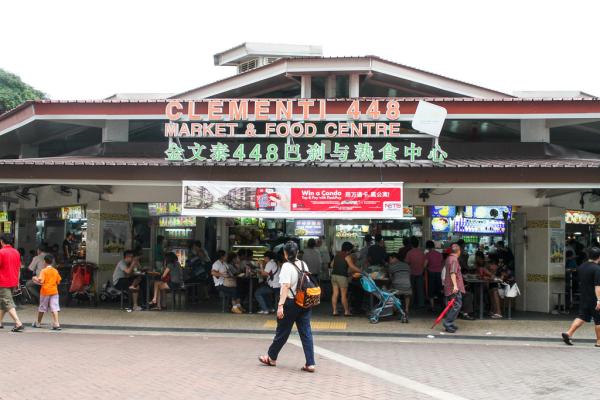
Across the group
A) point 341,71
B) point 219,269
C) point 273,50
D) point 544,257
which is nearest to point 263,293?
point 219,269

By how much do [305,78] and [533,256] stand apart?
751cm

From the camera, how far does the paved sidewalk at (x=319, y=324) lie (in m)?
11.8

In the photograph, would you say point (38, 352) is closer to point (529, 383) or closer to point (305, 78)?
point (529, 383)

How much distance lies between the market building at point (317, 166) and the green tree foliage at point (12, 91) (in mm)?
19619

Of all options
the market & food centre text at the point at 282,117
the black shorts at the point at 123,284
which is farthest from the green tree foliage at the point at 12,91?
the market & food centre text at the point at 282,117

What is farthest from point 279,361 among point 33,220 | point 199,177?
point 33,220

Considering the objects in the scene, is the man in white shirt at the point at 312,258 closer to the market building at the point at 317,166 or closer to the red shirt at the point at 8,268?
the market building at the point at 317,166

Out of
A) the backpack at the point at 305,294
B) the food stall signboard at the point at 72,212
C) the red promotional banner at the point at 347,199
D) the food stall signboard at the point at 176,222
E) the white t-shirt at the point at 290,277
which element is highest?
the red promotional banner at the point at 347,199

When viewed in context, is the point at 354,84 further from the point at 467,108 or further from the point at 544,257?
the point at 544,257

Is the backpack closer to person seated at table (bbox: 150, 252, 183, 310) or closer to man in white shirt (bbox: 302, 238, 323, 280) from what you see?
person seated at table (bbox: 150, 252, 183, 310)

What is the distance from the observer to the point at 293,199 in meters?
12.5

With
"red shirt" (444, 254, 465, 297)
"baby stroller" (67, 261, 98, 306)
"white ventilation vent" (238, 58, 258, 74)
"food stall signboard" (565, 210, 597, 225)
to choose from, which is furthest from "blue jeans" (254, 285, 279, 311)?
"white ventilation vent" (238, 58, 258, 74)

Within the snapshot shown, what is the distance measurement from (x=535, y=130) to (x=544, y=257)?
10.7 feet

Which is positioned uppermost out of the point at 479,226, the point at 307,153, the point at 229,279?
the point at 307,153
